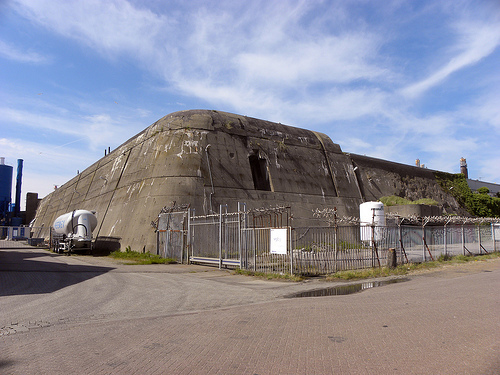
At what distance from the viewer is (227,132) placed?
2819 cm

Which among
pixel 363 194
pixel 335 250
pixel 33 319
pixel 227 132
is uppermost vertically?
pixel 227 132

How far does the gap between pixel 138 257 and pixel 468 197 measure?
48.8 metres

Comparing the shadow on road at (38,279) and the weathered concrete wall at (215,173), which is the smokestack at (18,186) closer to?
the weathered concrete wall at (215,173)

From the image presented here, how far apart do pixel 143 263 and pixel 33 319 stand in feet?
40.5

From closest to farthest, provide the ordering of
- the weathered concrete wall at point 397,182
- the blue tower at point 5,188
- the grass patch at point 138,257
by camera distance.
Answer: the grass patch at point 138,257
the weathered concrete wall at point 397,182
the blue tower at point 5,188

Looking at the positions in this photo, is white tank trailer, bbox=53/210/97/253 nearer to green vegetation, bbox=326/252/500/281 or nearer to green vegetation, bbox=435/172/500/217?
green vegetation, bbox=326/252/500/281

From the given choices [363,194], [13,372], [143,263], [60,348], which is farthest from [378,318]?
[363,194]

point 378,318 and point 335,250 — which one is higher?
point 335,250

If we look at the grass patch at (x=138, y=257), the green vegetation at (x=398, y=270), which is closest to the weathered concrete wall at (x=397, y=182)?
the green vegetation at (x=398, y=270)

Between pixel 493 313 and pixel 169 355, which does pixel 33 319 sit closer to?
pixel 169 355

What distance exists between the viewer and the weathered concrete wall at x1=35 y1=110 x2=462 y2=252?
80.0ft

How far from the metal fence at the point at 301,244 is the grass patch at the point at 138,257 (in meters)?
0.54

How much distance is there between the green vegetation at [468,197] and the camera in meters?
50.4

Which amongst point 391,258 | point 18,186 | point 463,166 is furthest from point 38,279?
point 18,186
